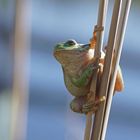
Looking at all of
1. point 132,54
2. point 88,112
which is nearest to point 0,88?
point 132,54

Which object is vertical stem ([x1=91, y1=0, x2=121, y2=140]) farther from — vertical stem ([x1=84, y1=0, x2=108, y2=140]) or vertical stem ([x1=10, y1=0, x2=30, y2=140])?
vertical stem ([x1=10, y1=0, x2=30, y2=140])

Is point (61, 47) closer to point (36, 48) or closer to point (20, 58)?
point (20, 58)

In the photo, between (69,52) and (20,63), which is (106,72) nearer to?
(69,52)

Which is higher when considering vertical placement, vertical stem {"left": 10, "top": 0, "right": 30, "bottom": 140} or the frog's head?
the frog's head

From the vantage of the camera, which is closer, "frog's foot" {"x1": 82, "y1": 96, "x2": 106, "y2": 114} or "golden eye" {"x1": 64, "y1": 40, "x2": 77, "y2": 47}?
"frog's foot" {"x1": 82, "y1": 96, "x2": 106, "y2": 114}

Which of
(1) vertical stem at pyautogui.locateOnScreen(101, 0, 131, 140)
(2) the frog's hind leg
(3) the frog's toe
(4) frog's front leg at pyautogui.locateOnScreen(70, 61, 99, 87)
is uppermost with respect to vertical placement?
(1) vertical stem at pyautogui.locateOnScreen(101, 0, 131, 140)

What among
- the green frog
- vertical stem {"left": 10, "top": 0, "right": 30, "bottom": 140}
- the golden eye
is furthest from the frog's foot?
vertical stem {"left": 10, "top": 0, "right": 30, "bottom": 140}

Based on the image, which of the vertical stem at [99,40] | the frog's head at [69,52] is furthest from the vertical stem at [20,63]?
the vertical stem at [99,40]

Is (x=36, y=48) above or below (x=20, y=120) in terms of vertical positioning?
above
